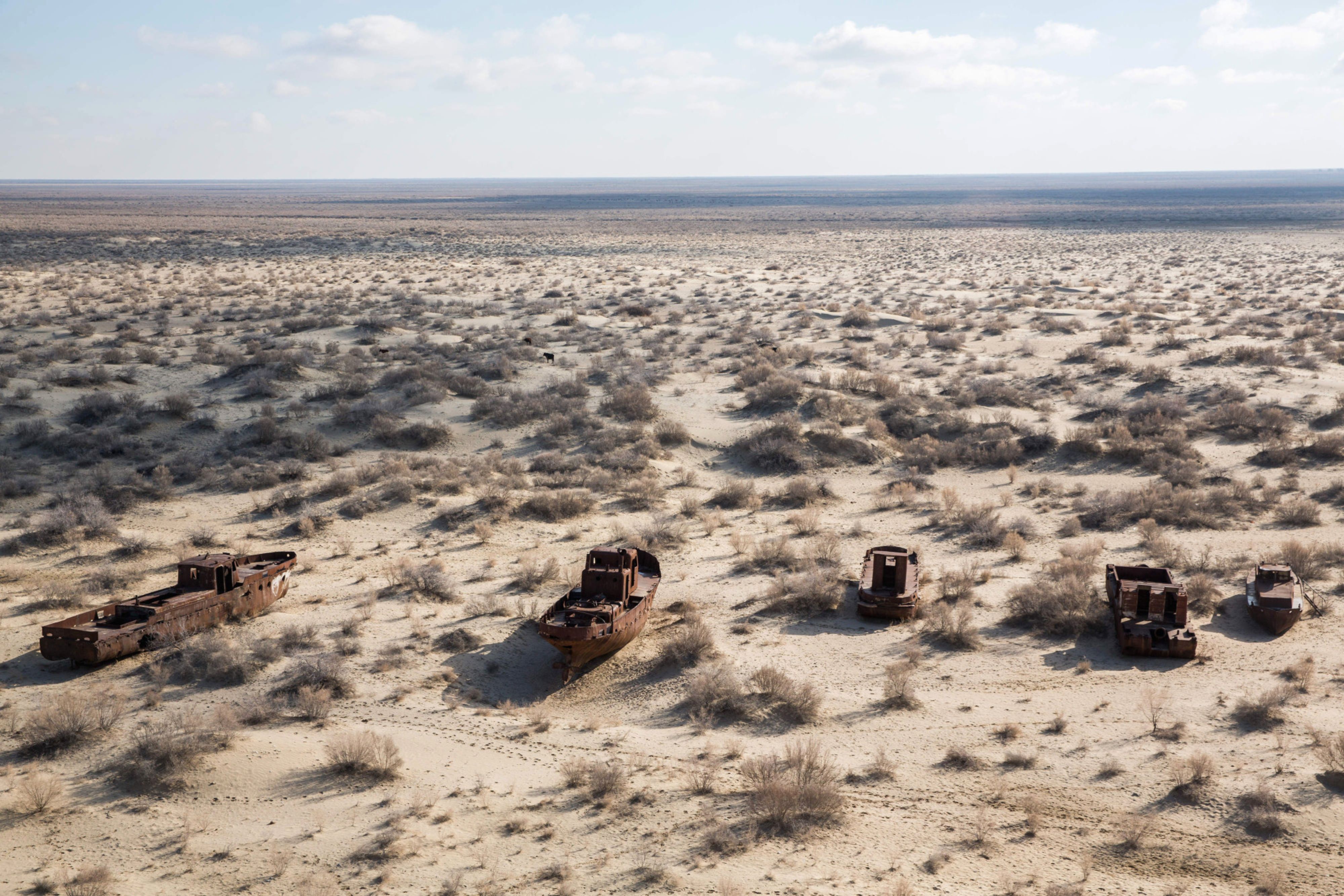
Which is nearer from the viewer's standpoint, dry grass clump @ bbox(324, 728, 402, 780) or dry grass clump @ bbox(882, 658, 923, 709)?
dry grass clump @ bbox(324, 728, 402, 780)

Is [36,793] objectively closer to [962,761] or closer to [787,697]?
[787,697]

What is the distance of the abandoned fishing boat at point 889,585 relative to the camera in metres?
12.8

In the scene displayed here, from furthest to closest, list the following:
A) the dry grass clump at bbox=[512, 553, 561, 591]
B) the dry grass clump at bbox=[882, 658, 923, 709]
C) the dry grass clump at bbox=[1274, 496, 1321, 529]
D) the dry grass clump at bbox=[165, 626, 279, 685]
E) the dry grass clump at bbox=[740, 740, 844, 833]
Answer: the dry grass clump at bbox=[1274, 496, 1321, 529]
the dry grass clump at bbox=[512, 553, 561, 591]
the dry grass clump at bbox=[165, 626, 279, 685]
the dry grass clump at bbox=[882, 658, 923, 709]
the dry grass clump at bbox=[740, 740, 844, 833]

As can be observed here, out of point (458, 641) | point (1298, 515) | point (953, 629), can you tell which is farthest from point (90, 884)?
point (1298, 515)

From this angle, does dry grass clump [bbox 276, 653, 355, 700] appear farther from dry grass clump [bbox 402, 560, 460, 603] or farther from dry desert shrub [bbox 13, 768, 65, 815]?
dry grass clump [bbox 402, 560, 460, 603]

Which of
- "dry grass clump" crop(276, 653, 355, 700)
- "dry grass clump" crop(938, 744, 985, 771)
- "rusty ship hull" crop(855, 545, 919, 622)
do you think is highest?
"rusty ship hull" crop(855, 545, 919, 622)

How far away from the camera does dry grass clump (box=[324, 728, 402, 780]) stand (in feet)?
29.2

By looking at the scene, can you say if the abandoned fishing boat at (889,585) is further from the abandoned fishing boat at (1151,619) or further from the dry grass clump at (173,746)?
the dry grass clump at (173,746)

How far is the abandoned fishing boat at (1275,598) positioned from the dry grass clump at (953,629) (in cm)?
354

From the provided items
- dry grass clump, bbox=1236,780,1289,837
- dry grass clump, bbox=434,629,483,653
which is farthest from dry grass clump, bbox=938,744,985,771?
dry grass clump, bbox=434,629,483,653

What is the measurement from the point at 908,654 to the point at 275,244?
2845 inches

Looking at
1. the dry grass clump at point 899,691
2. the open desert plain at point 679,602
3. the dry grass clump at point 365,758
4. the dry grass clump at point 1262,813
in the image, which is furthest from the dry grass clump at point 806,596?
the dry grass clump at point 365,758

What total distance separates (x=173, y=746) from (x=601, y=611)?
4794mm

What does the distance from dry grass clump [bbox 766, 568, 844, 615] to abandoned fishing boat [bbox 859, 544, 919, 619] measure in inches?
16.3
